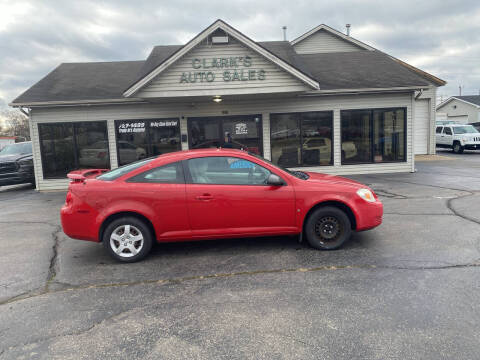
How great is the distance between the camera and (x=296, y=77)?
10.5m

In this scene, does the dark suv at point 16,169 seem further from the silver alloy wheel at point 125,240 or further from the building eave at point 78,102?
the silver alloy wheel at point 125,240

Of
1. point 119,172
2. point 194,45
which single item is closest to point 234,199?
point 119,172

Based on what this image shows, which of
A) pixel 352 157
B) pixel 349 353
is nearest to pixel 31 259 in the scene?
pixel 349 353

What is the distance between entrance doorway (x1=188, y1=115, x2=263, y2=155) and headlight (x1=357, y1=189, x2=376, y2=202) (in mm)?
7670

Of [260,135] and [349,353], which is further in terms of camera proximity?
[260,135]

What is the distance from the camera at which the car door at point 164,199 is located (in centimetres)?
468

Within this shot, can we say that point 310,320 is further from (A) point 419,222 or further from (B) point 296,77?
(B) point 296,77

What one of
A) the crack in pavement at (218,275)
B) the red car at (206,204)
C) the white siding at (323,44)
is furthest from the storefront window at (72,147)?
the white siding at (323,44)

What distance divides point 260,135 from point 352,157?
3577 mm

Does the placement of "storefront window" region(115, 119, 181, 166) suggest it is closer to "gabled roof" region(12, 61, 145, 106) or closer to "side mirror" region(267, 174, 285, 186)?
→ "gabled roof" region(12, 61, 145, 106)

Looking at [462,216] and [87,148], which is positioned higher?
[87,148]

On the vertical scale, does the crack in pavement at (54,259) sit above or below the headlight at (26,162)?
below

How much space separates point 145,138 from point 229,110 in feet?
10.4

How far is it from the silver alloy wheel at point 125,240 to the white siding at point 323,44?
60.6ft
